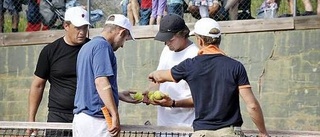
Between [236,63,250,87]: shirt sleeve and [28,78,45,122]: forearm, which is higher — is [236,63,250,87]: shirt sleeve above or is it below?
above

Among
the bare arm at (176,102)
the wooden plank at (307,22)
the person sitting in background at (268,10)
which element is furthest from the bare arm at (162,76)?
the person sitting in background at (268,10)

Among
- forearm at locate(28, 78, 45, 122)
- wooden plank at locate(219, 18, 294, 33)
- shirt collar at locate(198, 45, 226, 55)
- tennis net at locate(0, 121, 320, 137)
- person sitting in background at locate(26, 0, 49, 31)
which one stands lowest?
tennis net at locate(0, 121, 320, 137)

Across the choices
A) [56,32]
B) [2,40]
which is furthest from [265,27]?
[2,40]

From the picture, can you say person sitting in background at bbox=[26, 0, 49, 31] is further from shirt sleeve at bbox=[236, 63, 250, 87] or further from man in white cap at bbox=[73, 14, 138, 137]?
shirt sleeve at bbox=[236, 63, 250, 87]

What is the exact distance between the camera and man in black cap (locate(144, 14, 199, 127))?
30.7ft

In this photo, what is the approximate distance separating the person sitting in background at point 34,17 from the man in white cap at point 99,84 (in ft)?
25.7

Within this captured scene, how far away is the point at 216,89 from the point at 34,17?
9.33m

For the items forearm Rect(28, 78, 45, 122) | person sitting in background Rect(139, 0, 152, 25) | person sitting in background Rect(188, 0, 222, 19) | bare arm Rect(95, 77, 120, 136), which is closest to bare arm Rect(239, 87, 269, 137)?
bare arm Rect(95, 77, 120, 136)

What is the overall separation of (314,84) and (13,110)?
18.5ft

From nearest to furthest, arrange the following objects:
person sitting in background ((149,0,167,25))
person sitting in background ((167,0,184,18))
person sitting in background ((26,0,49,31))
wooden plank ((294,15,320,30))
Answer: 1. wooden plank ((294,15,320,30))
2. person sitting in background ((167,0,184,18))
3. person sitting in background ((149,0,167,25))
4. person sitting in background ((26,0,49,31))

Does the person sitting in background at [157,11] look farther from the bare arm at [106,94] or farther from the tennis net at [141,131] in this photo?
the bare arm at [106,94]

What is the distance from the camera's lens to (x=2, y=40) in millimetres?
17172

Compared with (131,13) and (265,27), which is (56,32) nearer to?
(131,13)

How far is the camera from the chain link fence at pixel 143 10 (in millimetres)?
15016
